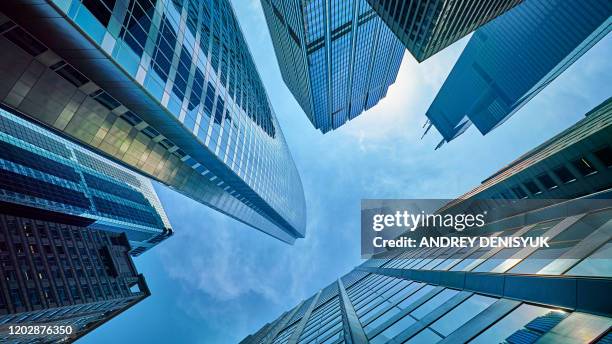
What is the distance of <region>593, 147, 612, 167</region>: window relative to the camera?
32.7m

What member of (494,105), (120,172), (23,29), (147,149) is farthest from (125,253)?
(494,105)

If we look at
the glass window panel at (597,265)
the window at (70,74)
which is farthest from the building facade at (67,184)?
the glass window panel at (597,265)

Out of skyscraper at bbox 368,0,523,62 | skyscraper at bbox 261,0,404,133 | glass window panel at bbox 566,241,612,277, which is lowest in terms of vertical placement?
glass window panel at bbox 566,241,612,277

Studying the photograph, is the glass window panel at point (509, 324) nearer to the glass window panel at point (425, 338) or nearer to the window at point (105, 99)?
the glass window panel at point (425, 338)

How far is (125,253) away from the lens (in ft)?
313

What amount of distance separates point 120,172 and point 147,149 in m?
89.0

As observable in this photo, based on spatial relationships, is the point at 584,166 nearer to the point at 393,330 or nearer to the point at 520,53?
the point at 393,330

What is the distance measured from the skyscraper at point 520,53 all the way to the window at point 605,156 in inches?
3985

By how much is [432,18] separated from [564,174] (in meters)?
66.5

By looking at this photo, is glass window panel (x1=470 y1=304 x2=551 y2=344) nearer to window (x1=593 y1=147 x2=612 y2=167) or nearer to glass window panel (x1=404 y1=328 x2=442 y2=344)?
glass window panel (x1=404 y1=328 x2=442 y2=344)

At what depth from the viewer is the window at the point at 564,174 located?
38644 millimetres

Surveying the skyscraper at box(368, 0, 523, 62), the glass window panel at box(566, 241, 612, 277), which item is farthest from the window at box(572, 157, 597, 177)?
the skyscraper at box(368, 0, 523, 62)

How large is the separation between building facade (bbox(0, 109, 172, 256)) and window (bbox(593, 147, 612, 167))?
92.1 m

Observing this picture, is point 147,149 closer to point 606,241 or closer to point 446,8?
point 606,241
